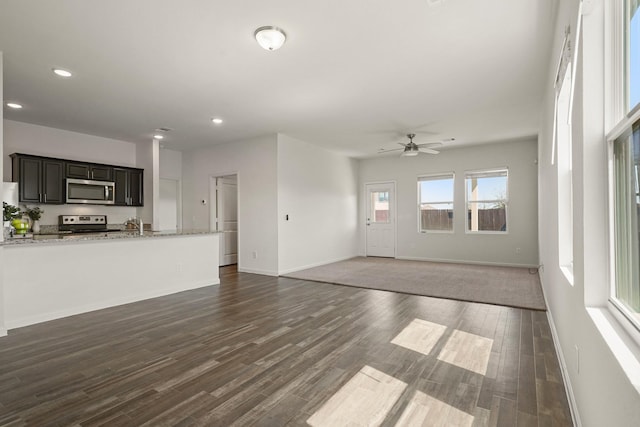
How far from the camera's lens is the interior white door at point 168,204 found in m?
7.64

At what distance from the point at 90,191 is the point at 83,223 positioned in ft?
2.07

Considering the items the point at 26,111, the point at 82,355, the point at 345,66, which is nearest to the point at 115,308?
the point at 82,355

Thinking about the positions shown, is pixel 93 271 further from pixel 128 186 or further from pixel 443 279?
pixel 443 279

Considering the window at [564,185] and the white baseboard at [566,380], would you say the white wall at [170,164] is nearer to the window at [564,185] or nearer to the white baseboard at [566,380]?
the window at [564,185]

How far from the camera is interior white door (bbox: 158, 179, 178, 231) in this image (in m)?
7.64

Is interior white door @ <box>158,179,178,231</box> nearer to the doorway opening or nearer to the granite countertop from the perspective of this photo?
the doorway opening

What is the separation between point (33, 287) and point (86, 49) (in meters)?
2.61

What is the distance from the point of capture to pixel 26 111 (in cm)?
474

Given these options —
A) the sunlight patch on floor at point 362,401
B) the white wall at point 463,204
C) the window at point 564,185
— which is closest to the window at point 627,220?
the sunlight patch on floor at point 362,401

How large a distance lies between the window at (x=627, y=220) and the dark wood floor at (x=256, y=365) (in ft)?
3.33

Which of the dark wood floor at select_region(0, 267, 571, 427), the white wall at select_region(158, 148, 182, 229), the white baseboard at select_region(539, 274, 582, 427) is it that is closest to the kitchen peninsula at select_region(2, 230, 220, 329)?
the dark wood floor at select_region(0, 267, 571, 427)

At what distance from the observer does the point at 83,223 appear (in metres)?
5.88

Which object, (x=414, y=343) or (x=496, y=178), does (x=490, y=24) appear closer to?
(x=414, y=343)

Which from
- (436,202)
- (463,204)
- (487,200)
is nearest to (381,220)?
(436,202)
